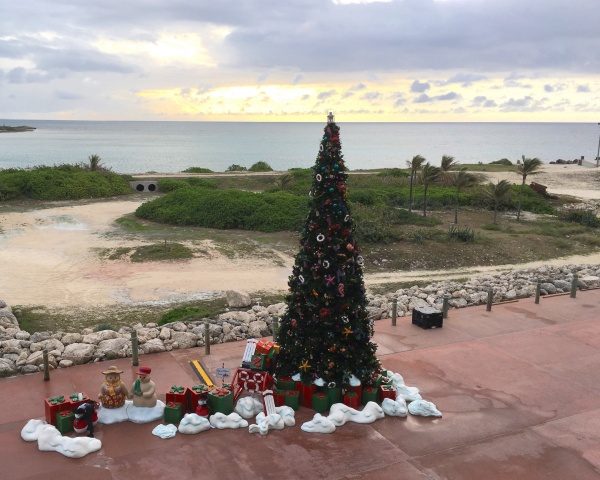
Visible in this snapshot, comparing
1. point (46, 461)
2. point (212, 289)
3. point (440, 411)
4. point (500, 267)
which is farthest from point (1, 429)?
point (500, 267)

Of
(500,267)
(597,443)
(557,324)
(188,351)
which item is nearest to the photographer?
(597,443)

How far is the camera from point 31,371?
11.1m

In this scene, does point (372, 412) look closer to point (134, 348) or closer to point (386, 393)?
point (386, 393)

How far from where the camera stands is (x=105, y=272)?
21203 mm

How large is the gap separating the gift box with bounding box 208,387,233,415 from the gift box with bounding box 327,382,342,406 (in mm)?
1637

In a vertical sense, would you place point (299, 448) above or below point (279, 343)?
below

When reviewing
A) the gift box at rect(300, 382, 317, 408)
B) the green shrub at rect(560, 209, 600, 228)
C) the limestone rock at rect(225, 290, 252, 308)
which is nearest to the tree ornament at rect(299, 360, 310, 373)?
the gift box at rect(300, 382, 317, 408)

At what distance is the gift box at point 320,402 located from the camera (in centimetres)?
974

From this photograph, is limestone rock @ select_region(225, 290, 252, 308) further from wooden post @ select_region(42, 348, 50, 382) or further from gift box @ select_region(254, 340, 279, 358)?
wooden post @ select_region(42, 348, 50, 382)

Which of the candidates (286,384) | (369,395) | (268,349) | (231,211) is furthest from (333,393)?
(231,211)

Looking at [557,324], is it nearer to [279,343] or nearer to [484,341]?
[484,341]

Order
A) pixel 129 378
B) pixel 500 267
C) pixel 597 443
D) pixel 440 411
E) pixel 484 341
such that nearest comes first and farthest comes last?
pixel 597 443
pixel 440 411
pixel 129 378
pixel 484 341
pixel 500 267

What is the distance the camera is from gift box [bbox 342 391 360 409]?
977 centimetres

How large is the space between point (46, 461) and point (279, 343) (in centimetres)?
404
